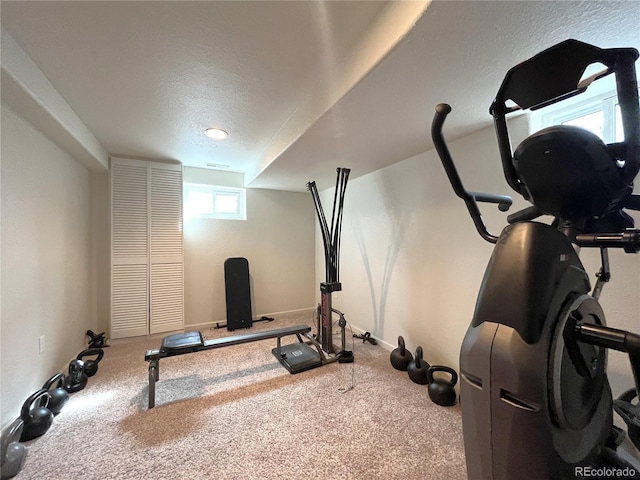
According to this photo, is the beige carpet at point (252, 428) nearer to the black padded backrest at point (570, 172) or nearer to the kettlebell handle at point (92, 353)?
the kettlebell handle at point (92, 353)

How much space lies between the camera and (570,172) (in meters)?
0.74

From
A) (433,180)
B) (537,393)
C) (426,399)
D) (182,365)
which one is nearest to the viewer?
(537,393)

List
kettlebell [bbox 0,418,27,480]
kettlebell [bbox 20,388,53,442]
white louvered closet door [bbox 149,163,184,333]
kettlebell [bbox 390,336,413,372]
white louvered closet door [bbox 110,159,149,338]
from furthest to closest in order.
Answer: white louvered closet door [bbox 149,163,184,333] → white louvered closet door [bbox 110,159,149,338] → kettlebell [bbox 390,336,413,372] → kettlebell [bbox 20,388,53,442] → kettlebell [bbox 0,418,27,480]

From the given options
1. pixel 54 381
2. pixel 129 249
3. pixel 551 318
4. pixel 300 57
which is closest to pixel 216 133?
pixel 300 57

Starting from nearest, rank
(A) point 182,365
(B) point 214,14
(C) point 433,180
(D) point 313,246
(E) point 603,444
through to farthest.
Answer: (E) point 603,444, (B) point 214,14, (C) point 433,180, (A) point 182,365, (D) point 313,246

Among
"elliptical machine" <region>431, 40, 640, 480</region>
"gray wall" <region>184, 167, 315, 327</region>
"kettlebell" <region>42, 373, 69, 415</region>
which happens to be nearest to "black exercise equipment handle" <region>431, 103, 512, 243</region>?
"elliptical machine" <region>431, 40, 640, 480</region>

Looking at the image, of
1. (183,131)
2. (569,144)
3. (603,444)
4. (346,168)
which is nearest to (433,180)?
(346,168)

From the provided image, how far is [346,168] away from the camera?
2854 mm

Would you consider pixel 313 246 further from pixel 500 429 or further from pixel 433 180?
pixel 500 429

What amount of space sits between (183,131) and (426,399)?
3109mm

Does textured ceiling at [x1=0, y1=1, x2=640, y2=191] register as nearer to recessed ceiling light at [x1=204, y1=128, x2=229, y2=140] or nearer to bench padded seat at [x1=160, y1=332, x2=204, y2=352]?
recessed ceiling light at [x1=204, y1=128, x2=229, y2=140]

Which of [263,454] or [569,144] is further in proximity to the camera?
[263,454]

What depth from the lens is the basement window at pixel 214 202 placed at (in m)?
3.73

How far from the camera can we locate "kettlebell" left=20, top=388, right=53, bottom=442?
62.1 inches
